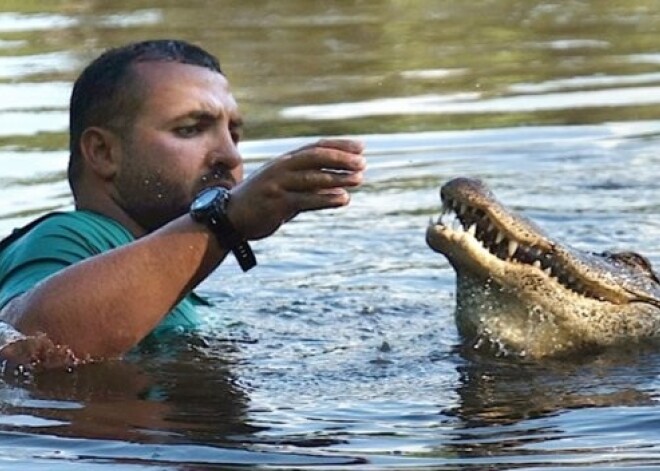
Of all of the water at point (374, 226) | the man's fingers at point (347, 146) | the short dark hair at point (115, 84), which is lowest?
the water at point (374, 226)

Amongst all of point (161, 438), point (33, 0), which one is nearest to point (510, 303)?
point (161, 438)

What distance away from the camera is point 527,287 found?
19.5 ft

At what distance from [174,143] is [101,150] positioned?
328 millimetres

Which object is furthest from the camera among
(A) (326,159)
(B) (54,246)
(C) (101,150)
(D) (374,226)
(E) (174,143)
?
(D) (374,226)

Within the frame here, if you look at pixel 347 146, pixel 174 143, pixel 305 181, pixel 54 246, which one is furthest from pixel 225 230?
pixel 174 143

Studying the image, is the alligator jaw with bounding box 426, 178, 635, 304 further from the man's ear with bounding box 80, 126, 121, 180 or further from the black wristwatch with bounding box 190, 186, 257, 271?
the man's ear with bounding box 80, 126, 121, 180

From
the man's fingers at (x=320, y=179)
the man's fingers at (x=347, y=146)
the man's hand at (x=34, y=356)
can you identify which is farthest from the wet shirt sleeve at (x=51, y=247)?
the man's fingers at (x=347, y=146)

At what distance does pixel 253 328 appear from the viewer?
22.6 feet

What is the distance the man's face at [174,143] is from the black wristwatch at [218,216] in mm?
725

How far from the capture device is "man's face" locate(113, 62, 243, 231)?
6.01 m

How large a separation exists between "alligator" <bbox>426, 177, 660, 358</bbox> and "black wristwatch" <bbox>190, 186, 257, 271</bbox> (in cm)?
77

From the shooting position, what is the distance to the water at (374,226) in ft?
15.7

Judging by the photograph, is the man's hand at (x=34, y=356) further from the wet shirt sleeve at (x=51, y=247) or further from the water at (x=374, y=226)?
the wet shirt sleeve at (x=51, y=247)

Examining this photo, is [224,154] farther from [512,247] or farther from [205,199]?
[512,247]
